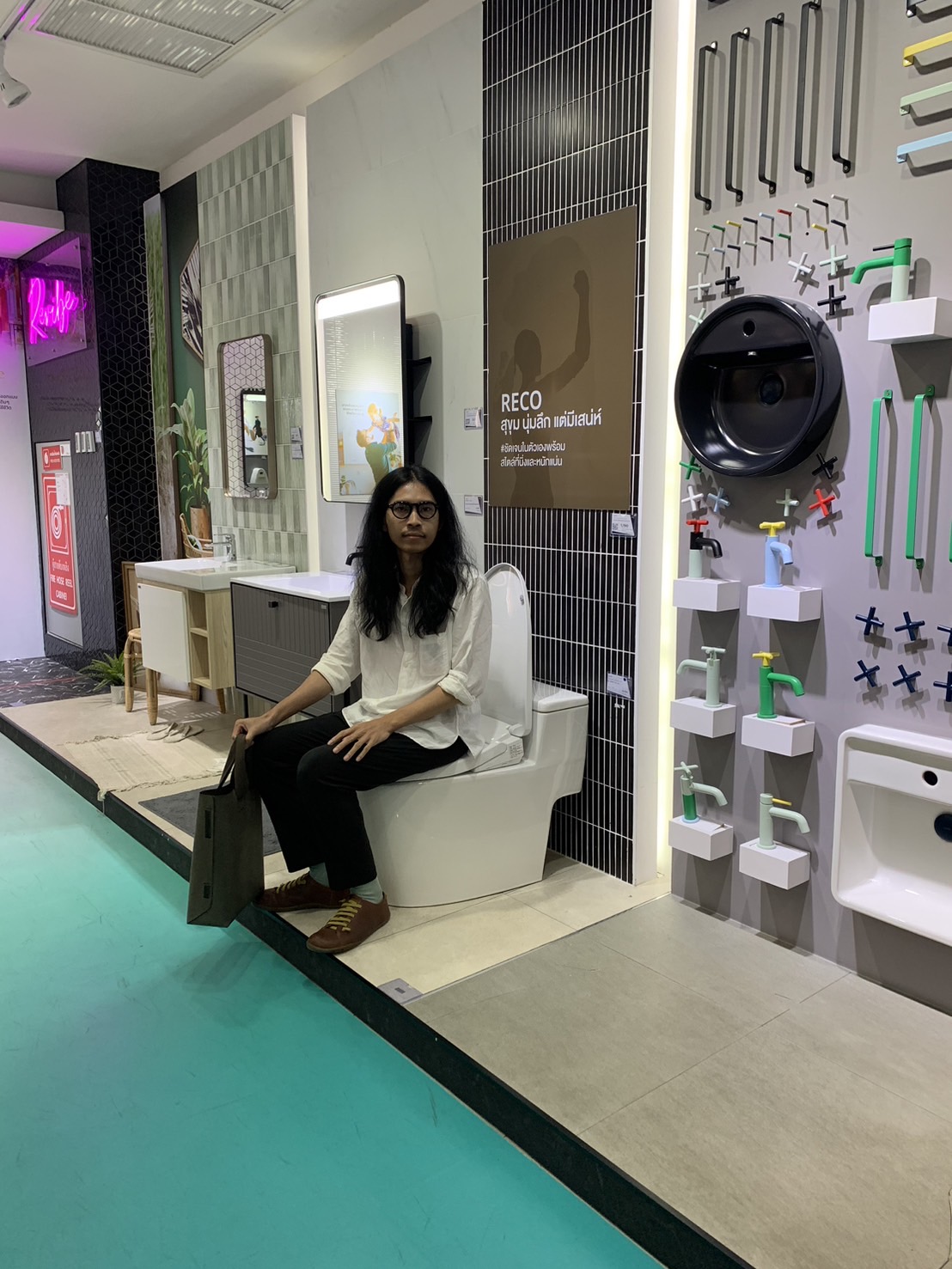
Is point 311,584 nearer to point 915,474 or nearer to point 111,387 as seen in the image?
point 915,474

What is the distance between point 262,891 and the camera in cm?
265

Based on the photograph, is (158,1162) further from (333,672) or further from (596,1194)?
(333,672)

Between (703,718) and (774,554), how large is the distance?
18.5 inches

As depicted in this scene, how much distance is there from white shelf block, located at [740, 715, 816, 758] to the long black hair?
85cm

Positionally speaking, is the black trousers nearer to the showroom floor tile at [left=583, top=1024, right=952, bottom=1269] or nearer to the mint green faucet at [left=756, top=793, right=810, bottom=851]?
the mint green faucet at [left=756, top=793, right=810, bottom=851]

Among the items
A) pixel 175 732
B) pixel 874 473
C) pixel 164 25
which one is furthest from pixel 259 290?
pixel 874 473

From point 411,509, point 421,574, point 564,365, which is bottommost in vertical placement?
point 421,574

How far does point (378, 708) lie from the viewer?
2.64 meters

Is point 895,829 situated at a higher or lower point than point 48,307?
lower

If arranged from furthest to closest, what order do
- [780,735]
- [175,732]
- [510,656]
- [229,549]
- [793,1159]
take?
[229,549], [175,732], [510,656], [780,735], [793,1159]

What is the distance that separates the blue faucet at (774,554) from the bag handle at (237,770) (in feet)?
4.67

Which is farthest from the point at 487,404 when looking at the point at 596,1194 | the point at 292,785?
the point at 596,1194

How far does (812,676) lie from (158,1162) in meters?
1.78

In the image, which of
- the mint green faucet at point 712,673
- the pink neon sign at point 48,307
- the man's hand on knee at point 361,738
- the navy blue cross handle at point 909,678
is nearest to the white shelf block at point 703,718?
the mint green faucet at point 712,673
